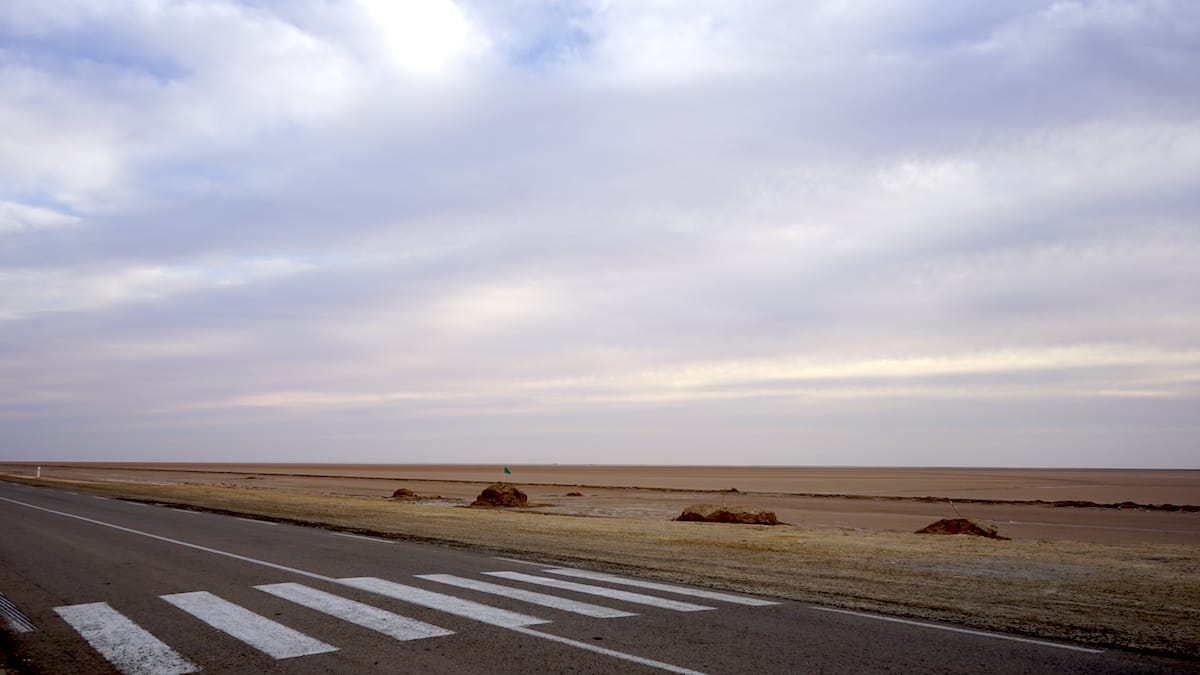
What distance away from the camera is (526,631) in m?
8.13

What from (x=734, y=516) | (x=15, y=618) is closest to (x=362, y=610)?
(x=15, y=618)

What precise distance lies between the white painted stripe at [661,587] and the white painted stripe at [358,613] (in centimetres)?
385

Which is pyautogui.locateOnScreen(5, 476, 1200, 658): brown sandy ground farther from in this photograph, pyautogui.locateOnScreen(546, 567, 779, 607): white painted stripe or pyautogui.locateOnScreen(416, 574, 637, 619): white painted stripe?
pyautogui.locateOnScreen(416, 574, 637, 619): white painted stripe

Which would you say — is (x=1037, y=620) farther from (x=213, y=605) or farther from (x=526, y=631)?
(x=213, y=605)

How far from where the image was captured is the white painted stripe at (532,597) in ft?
30.3

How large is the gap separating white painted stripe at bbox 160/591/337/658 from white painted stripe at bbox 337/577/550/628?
175cm

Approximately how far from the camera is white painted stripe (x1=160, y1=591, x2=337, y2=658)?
24.3 feet

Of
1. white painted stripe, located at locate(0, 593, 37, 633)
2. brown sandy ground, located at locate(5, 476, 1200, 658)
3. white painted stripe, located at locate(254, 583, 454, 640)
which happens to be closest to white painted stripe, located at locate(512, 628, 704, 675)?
white painted stripe, located at locate(254, 583, 454, 640)

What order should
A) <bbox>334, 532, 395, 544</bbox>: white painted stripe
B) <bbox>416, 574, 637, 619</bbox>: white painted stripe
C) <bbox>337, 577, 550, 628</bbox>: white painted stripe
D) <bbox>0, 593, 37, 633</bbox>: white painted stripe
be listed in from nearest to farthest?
1. <bbox>0, 593, 37, 633</bbox>: white painted stripe
2. <bbox>337, 577, 550, 628</bbox>: white painted stripe
3. <bbox>416, 574, 637, 619</bbox>: white painted stripe
4. <bbox>334, 532, 395, 544</bbox>: white painted stripe

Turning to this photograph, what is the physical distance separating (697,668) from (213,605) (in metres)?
6.38

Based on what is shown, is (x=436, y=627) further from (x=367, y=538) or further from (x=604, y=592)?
(x=367, y=538)

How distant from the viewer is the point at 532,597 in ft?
33.6

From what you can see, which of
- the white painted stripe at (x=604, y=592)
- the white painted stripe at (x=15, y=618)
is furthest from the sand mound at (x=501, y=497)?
the white painted stripe at (x=15, y=618)

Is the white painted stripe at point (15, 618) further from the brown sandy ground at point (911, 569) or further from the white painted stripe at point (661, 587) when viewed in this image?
the brown sandy ground at point (911, 569)
